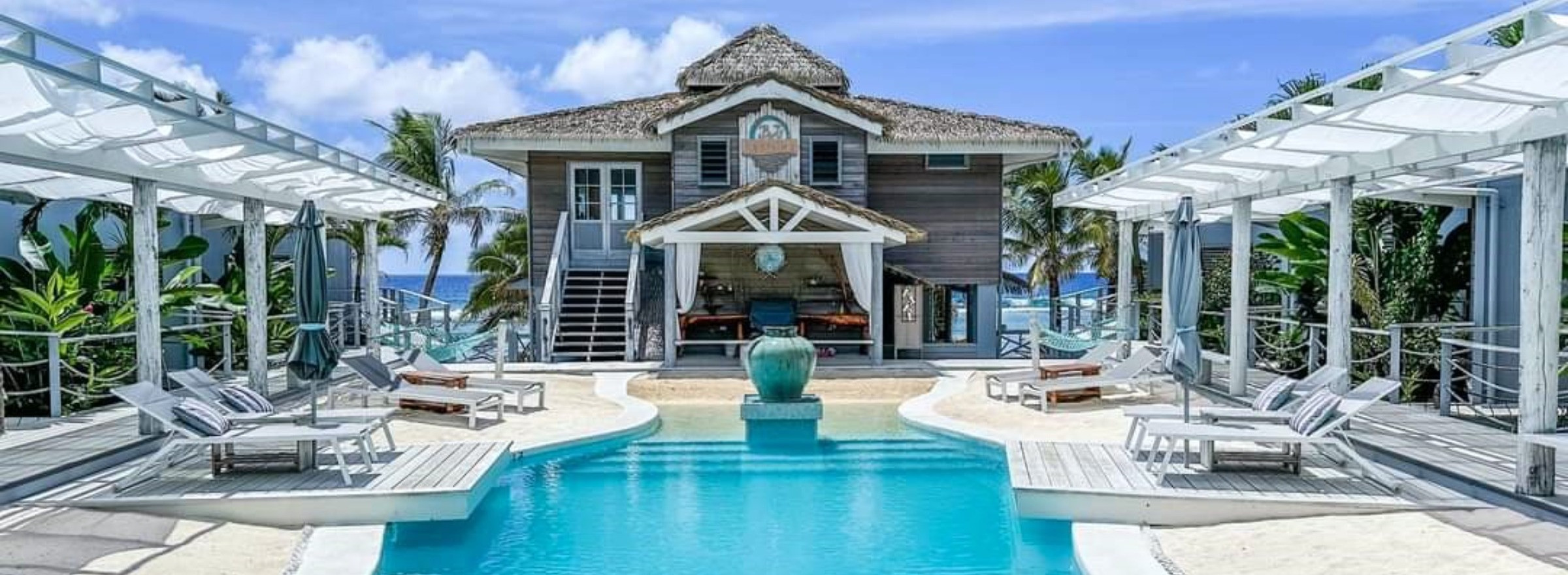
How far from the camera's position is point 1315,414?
8.37 metres

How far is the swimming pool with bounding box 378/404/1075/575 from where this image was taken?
7.75 m

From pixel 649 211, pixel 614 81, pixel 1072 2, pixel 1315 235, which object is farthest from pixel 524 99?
pixel 1315 235

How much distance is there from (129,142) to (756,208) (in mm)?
10889

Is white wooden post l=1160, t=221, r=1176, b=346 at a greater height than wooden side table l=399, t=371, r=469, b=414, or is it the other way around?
white wooden post l=1160, t=221, r=1176, b=346

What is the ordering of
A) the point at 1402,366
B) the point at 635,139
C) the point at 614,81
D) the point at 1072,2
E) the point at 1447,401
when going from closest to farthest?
the point at 1447,401 < the point at 1402,366 < the point at 1072,2 < the point at 635,139 < the point at 614,81

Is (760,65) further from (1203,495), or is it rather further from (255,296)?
(1203,495)

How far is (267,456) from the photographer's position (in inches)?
357

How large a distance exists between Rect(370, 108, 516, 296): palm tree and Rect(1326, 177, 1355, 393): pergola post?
27.0 m

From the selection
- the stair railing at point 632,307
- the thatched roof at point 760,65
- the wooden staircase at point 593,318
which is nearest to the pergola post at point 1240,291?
the stair railing at point 632,307

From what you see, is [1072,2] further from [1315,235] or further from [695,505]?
[695,505]

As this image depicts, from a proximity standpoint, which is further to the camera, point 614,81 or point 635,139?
point 614,81

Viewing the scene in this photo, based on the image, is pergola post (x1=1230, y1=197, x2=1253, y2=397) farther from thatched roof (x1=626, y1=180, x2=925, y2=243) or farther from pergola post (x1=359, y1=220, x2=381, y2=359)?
pergola post (x1=359, y1=220, x2=381, y2=359)

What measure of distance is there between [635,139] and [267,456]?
1299 cm

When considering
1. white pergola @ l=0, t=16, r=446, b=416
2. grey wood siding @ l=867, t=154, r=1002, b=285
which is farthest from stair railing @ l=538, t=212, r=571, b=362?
grey wood siding @ l=867, t=154, r=1002, b=285
